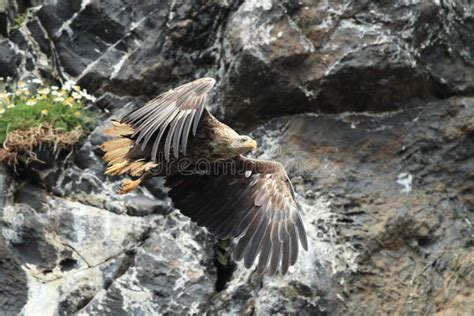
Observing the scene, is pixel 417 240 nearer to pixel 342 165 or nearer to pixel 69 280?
pixel 342 165

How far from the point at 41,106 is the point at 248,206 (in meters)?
2.03

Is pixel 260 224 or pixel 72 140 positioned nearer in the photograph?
pixel 260 224

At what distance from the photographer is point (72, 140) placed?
7.95m

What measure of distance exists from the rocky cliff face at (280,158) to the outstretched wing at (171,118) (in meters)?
1.31

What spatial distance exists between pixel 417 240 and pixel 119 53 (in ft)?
10.4

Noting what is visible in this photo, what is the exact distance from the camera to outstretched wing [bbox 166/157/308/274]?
6.87 meters

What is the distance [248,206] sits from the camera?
7.25 meters

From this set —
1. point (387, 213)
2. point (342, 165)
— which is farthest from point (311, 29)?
point (387, 213)

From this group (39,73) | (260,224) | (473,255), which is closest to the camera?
(260,224)

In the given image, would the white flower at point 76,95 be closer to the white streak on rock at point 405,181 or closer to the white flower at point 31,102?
the white flower at point 31,102

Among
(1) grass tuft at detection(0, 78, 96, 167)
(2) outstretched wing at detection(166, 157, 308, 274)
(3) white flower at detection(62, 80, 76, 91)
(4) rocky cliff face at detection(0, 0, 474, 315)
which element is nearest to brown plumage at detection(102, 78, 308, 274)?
(2) outstretched wing at detection(166, 157, 308, 274)

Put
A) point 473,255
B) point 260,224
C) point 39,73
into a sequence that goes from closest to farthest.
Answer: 1. point 260,224
2. point 473,255
3. point 39,73
